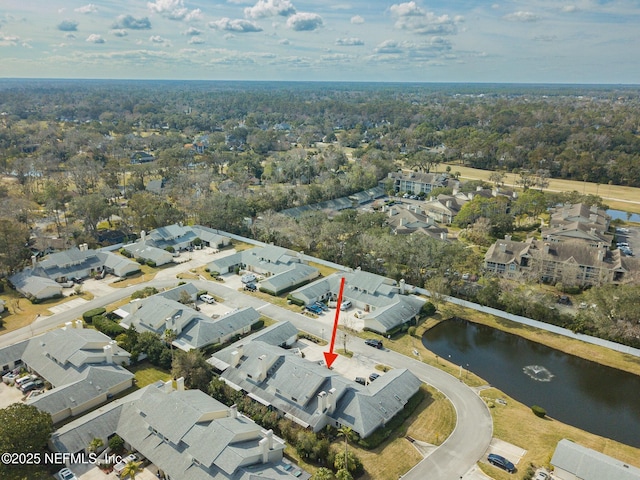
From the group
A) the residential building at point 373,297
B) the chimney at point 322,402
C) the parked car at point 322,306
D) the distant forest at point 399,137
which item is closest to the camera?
the chimney at point 322,402

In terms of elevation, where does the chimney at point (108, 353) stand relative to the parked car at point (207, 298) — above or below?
above

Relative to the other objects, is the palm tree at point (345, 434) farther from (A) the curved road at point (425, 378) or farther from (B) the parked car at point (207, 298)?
(B) the parked car at point (207, 298)

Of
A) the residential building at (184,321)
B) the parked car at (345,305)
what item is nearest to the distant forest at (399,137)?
the parked car at (345,305)

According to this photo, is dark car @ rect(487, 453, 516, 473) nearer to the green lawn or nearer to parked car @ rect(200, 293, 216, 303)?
the green lawn

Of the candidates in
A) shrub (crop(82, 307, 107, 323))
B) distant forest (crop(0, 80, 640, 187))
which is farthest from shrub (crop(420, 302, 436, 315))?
distant forest (crop(0, 80, 640, 187))

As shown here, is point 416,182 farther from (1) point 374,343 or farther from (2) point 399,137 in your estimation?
(1) point 374,343

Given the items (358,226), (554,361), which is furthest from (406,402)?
(358,226)
